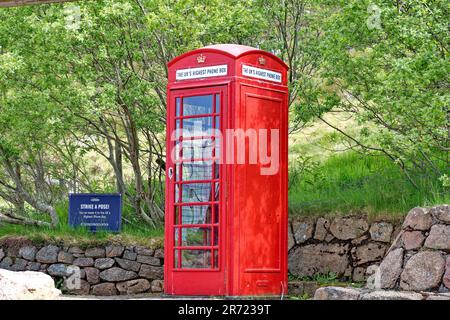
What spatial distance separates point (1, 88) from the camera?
13.8 m

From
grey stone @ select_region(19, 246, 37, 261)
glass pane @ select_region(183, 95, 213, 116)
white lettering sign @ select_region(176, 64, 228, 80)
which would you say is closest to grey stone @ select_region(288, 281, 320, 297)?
glass pane @ select_region(183, 95, 213, 116)

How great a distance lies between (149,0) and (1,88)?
3.16m

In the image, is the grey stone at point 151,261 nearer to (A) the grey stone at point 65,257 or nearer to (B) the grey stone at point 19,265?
(A) the grey stone at point 65,257

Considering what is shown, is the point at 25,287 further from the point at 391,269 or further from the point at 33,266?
the point at 33,266

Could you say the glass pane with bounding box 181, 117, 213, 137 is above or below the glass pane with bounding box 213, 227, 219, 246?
above

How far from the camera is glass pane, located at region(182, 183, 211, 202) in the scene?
9.49 metres

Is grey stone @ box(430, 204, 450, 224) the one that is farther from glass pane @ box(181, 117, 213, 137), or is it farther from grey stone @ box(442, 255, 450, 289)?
glass pane @ box(181, 117, 213, 137)

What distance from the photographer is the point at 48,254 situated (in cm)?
1330

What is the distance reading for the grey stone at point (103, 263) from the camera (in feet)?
42.5

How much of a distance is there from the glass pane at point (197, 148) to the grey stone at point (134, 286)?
360cm

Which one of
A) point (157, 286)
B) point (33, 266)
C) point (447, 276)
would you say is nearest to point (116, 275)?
point (157, 286)

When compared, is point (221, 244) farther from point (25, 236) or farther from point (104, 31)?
point (25, 236)

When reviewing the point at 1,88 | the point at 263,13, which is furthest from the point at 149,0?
the point at 1,88

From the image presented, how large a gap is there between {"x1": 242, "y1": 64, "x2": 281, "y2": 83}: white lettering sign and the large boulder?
302 centimetres
